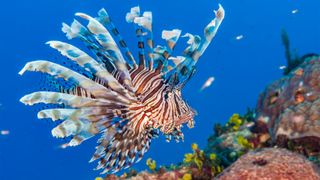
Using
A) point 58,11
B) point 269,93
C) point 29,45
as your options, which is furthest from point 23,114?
point 269,93

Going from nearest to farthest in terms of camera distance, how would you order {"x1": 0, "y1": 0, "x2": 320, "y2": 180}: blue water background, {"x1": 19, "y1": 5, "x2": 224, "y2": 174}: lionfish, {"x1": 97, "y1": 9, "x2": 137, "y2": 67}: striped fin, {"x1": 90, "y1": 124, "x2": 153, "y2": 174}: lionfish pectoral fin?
1. {"x1": 19, "y1": 5, "x2": 224, "y2": 174}: lionfish
2. {"x1": 90, "y1": 124, "x2": 153, "y2": 174}: lionfish pectoral fin
3. {"x1": 97, "y1": 9, "x2": 137, "y2": 67}: striped fin
4. {"x1": 0, "y1": 0, "x2": 320, "y2": 180}: blue water background

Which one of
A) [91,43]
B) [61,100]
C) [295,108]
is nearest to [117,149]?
[61,100]

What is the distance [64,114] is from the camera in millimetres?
3682

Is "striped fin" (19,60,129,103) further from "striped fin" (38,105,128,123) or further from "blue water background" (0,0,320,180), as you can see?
"blue water background" (0,0,320,180)

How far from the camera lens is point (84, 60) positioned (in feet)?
11.8

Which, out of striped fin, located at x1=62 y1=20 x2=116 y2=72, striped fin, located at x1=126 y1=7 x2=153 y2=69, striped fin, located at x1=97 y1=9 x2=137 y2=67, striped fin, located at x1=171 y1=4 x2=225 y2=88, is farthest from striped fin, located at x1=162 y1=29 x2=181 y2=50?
striped fin, located at x1=62 y1=20 x2=116 y2=72

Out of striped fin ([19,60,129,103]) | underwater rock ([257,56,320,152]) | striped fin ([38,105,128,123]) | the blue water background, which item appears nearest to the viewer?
striped fin ([19,60,129,103])

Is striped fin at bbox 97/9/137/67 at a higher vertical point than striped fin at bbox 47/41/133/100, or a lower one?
higher

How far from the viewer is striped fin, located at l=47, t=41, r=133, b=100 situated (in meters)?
3.58

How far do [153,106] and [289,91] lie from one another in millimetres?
2200

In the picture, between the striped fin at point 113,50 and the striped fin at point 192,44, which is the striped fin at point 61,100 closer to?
the striped fin at point 113,50

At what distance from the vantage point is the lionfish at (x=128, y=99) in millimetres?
3725

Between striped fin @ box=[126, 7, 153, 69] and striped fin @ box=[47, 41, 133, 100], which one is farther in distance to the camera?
striped fin @ box=[126, 7, 153, 69]

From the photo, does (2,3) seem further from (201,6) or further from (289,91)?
(289,91)
